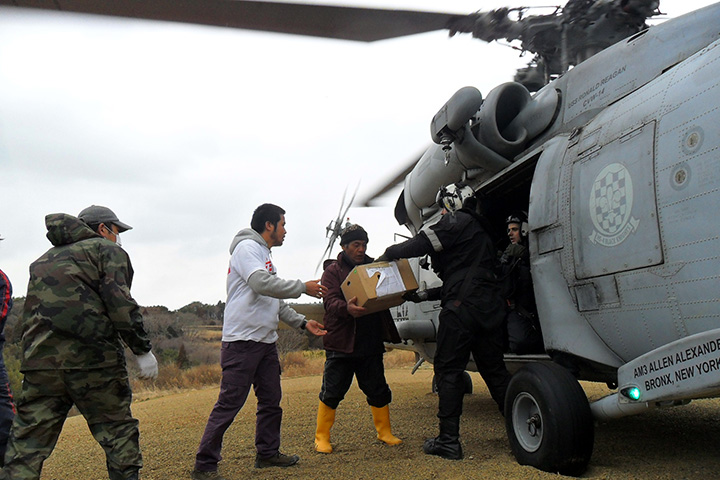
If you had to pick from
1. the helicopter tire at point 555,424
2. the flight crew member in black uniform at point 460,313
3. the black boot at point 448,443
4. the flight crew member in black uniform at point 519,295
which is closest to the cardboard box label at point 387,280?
the flight crew member in black uniform at point 460,313

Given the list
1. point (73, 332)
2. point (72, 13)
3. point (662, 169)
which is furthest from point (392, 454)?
point (72, 13)

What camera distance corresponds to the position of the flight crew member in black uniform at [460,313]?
156 inches

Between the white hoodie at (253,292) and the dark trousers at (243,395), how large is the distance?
0.09 m

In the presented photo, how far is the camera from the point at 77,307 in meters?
3.05

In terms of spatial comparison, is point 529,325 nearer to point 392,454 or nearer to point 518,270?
point 518,270

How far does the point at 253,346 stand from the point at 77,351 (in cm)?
122

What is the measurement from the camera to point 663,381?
8.91 ft

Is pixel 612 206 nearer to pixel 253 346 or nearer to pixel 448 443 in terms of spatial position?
pixel 448 443

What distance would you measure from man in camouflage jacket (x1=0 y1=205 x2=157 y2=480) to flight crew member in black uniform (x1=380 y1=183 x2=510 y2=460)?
2.05 meters

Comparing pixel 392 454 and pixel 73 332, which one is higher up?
pixel 73 332

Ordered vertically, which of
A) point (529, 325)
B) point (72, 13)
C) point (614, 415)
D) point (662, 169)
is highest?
point (72, 13)

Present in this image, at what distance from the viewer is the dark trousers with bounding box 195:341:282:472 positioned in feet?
11.9

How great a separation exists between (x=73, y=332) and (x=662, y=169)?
3415 mm

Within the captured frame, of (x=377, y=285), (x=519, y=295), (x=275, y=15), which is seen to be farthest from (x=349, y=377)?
(x=275, y=15)
